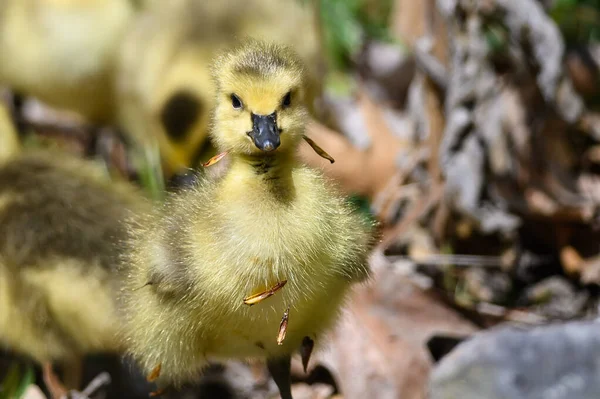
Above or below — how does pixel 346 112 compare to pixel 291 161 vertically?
below

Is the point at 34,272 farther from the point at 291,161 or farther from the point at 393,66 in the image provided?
the point at 393,66

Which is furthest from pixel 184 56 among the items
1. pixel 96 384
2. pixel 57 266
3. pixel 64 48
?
pixel 96 384

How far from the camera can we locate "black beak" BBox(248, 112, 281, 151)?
50.4 inches

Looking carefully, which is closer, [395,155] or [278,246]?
[278,246]

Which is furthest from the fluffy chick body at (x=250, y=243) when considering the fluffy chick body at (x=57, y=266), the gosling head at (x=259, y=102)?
the fluffy chick body at (x=57, y=266)

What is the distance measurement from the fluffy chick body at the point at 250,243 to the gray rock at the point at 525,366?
0.40 metres

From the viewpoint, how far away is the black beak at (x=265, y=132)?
4.20 ft

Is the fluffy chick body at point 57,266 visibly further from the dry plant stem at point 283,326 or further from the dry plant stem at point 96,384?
the dry plant stem at point 283,326

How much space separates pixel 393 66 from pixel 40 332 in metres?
1.61

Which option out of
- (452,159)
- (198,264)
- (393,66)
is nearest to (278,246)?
(198,264)

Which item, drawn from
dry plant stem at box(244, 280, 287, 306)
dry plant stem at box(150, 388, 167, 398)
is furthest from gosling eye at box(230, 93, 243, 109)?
dry plant stem at box(150, 388, 167, 398)

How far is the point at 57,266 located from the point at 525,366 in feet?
3.08

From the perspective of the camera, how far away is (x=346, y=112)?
284 centimetres

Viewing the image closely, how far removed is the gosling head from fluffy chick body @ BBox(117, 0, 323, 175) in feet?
2.98
